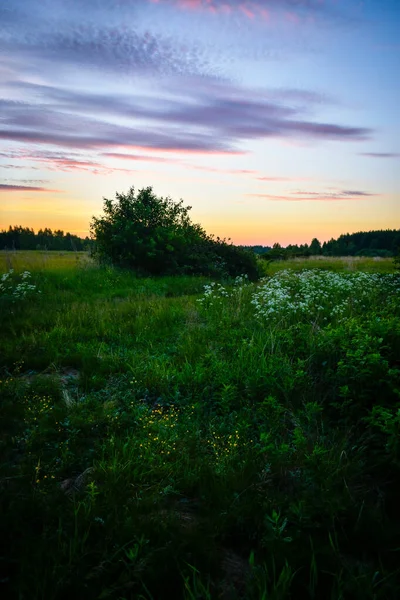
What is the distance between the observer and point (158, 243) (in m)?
16.1

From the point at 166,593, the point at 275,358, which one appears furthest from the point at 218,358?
the point at 166,593

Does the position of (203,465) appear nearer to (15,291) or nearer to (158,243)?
(15,291)

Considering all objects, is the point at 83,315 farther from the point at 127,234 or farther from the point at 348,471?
the point at 127,234

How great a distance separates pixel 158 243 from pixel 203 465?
1348 centimetres

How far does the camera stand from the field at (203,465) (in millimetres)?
2260

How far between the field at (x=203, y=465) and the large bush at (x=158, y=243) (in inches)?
364

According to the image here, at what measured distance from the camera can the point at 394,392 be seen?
3842mm

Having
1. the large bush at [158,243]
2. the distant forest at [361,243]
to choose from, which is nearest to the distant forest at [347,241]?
the distant forest at [361,243]

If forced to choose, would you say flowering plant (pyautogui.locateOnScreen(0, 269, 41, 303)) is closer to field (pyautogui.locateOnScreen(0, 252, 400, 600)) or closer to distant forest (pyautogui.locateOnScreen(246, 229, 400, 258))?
field (pyautogui.locateOnScreen(0, 252, 400, 600))

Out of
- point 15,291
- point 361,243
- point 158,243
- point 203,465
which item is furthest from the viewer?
point 361,243

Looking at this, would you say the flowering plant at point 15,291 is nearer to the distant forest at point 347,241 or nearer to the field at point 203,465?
the field at point 203,465

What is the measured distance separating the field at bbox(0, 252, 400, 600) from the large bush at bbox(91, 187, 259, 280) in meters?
9.25

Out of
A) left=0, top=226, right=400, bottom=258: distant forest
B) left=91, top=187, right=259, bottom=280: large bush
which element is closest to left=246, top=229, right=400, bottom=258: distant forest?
left=0, top=226, right=400, bottom=258: distant forest

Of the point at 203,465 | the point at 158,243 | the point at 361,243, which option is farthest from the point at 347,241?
the point at 203,465
